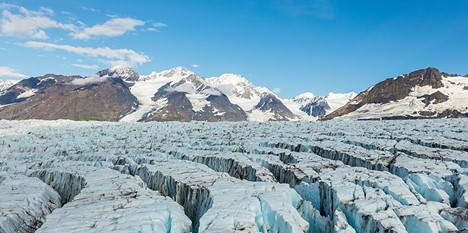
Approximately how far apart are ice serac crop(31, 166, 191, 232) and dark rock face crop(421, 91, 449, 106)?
176171 mm

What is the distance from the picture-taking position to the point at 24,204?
11.9m

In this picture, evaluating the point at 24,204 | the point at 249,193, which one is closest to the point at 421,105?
the point at 249,193

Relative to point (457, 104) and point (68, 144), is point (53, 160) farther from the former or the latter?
point (457, 104)

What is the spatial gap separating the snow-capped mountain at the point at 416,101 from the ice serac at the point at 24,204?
482 ft

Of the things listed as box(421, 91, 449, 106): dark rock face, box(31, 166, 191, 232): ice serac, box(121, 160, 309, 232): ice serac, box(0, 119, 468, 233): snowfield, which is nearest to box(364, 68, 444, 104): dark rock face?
box(421, 91, 449, 106): dark rock face

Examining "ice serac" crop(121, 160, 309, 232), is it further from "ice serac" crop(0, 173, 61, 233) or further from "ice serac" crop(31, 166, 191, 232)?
"ice serac" crop(0, 173, 61, 233)

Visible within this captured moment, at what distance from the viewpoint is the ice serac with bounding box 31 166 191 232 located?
9.67 meters

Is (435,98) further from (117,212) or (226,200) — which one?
(117,212)

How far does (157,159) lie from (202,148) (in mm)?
5148

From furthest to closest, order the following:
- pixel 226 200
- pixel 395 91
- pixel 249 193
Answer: pixel 395 91, pixel 249 193, pixel 226 200

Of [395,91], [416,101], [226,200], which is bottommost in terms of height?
[226,200]

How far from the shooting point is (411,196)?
39.1 feet

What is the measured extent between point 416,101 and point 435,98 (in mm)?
7649

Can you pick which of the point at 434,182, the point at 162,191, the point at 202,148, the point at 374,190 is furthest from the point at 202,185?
the point at 202,148
